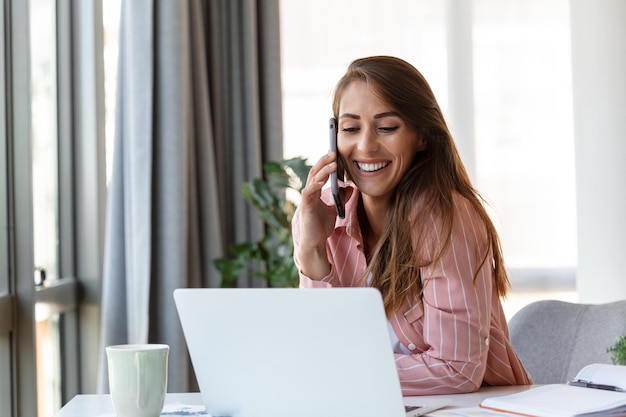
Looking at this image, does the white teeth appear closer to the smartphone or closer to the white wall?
the smartphone

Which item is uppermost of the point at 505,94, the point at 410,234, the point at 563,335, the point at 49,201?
the point at 505,94

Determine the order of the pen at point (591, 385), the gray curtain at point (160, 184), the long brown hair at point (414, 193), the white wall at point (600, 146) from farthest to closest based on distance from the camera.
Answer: the white wall at point (600, 146) < the gray curtain at point (160, 184) < the long brown hair at point (414, 193) < the pen at point (591, 385)

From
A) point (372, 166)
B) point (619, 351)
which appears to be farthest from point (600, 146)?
point (372, 166)

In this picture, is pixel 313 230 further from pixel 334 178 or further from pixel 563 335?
pixel 563 335

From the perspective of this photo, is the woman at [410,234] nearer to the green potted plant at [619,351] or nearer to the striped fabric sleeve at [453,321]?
the striped fabric sleeve at [453,321]

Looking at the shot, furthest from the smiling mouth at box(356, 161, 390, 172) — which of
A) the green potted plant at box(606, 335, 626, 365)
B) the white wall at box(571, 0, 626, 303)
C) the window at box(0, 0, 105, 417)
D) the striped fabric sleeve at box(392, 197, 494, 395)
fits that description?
the white wall at box(571, 0, 626, 303)

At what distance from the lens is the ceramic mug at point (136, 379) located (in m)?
1.21

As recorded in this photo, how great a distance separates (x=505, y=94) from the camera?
3.98 meters

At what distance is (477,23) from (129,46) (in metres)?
1.62

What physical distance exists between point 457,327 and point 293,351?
40 centimetres

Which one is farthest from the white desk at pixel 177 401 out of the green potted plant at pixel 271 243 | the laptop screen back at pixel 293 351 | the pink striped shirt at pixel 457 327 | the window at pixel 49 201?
the green potted plant at pixel 271 243

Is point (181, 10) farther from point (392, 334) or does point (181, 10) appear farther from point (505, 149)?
point (392, 334)

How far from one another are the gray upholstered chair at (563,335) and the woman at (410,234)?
0.48 m

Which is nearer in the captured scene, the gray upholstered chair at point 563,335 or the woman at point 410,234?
the woman at point 410,234
